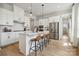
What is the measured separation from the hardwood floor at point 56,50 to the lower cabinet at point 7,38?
0.13m

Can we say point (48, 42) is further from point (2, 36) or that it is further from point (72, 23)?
point (2, 36)

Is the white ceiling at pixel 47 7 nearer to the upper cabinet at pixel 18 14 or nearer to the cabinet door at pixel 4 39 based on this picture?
the upper cabinet at pixel 18 14

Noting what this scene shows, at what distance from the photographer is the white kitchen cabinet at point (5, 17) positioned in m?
2.39

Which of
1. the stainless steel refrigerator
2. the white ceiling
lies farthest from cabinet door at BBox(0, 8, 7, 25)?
the stainless steel refrigerator

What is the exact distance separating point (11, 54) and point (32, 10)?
4.66 feet

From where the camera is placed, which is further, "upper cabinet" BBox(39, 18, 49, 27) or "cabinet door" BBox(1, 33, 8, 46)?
"upper cabinet" BBox(39, 18, 49, 27)

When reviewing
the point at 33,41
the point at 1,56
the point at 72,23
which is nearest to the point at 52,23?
the point at 72,23

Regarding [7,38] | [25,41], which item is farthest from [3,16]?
[25,41]

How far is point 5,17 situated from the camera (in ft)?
8.20

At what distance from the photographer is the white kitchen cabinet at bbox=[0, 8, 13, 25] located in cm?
239

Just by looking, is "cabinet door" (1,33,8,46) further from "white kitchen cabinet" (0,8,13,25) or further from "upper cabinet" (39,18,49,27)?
"upper cabinet" (39,18,49,27)

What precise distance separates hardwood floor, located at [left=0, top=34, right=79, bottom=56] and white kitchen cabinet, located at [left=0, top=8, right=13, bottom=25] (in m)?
0.74

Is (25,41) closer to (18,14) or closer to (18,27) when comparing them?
(18,27)

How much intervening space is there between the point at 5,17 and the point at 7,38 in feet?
2.11
